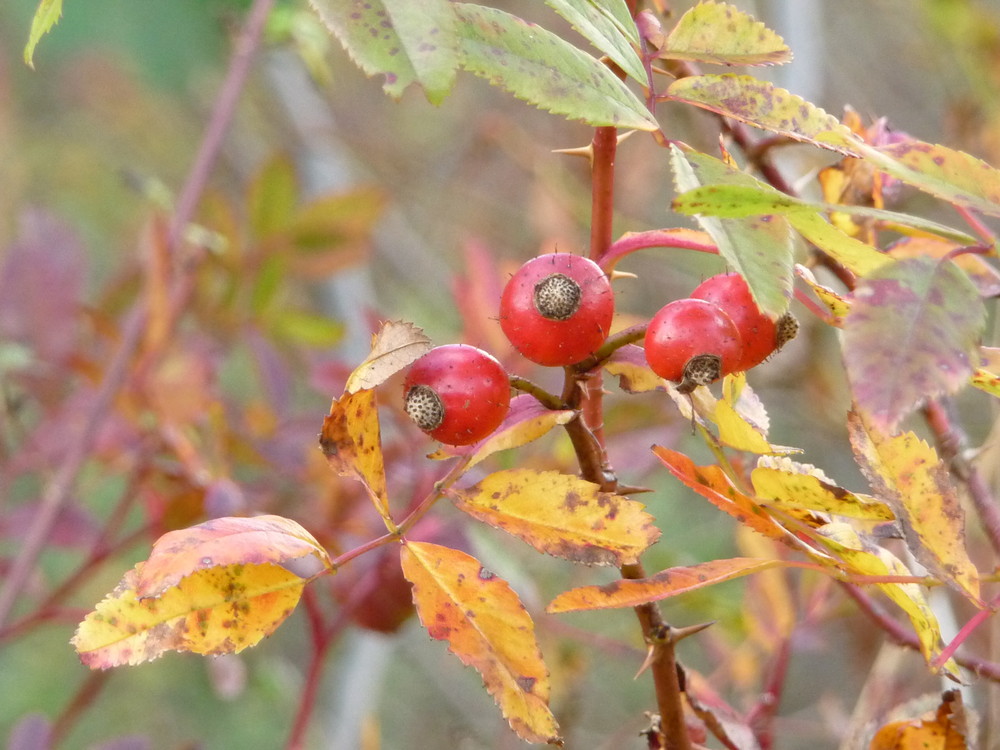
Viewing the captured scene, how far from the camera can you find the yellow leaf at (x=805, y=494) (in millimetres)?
511

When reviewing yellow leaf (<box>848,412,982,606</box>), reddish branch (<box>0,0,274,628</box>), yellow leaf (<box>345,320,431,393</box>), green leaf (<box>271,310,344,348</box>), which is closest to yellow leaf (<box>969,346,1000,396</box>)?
yellow leaf (<box>848,412,982,606</box>)

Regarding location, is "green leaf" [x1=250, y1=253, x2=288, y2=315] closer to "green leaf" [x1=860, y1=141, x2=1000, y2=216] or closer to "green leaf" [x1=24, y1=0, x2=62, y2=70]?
"green leaf" [x1=24, y1=0, x2=62, y2=70]

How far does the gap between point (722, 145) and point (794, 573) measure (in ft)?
3.36

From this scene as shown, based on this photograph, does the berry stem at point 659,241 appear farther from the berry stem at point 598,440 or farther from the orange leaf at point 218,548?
the orange leaf at point 218,548

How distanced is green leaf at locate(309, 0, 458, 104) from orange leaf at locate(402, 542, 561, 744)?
24 cm

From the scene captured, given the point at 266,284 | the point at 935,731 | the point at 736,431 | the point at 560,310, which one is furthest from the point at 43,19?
the point at 266,284

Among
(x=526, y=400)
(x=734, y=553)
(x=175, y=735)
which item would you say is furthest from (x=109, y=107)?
(x=526, y=400)

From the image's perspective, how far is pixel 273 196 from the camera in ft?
4.45

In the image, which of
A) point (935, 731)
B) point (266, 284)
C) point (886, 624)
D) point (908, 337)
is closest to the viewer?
point (908, 337)

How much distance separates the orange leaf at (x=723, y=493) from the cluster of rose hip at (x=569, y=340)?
0.04 meters

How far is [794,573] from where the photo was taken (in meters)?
1.41

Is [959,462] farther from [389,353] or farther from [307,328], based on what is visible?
[307,328]

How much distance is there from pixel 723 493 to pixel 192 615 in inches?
11.4

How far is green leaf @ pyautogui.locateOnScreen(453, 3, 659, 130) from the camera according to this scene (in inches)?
17.5
